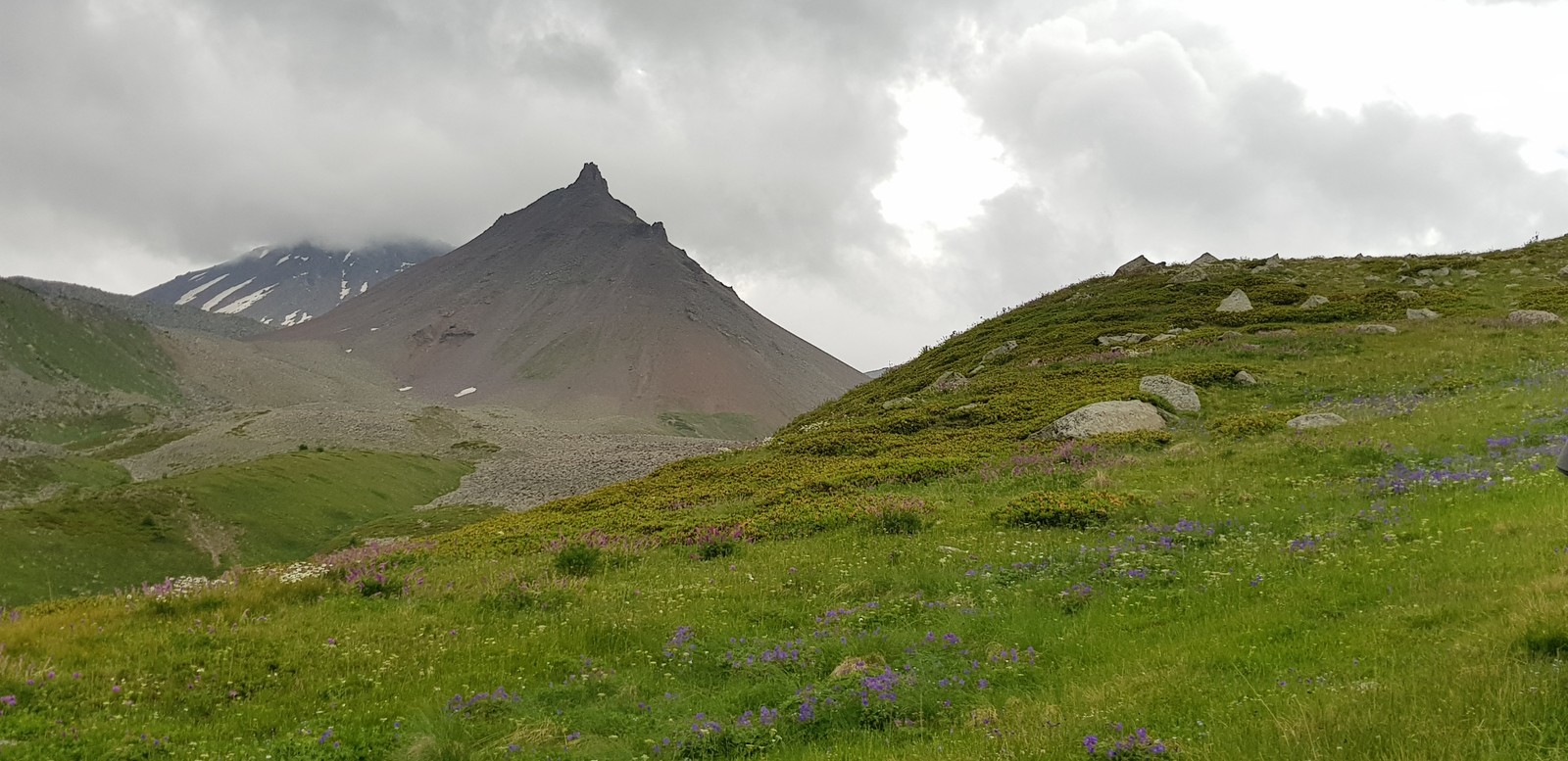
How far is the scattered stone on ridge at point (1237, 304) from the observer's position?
49062 millimetres

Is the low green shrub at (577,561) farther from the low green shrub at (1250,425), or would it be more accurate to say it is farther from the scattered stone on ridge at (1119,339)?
the scattered stone on ridge at (1119,339)

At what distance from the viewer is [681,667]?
10602 millimetres

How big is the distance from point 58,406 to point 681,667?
A: 713 feet

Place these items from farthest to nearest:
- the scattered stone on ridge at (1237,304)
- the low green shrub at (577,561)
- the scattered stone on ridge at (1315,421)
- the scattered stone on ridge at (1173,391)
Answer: the scattered stone on ridge at (1237,304) < the scattered stone on ridge at (1173,391) < the scattered stone on ridge at (1315,421) < the low green shrub at (577,561)

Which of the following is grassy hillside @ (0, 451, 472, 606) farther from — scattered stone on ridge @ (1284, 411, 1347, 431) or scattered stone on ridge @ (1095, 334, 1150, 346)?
scattered stone on ridge @ (1095, 334, 1150, 346)

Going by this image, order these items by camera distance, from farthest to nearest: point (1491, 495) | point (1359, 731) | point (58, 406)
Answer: point (58, 406) < point (1491, 495) < point (1359, 731)

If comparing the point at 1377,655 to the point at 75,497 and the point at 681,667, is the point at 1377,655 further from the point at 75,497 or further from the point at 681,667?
the point at 75,497

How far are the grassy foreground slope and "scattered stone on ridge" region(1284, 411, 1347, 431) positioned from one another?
2.47ft

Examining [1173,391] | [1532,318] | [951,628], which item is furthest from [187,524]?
[1532,318]

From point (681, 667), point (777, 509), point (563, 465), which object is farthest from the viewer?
point (563, 465)

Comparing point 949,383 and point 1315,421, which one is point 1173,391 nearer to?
point 1315,421

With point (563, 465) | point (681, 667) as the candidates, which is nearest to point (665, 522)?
point (681, 667)

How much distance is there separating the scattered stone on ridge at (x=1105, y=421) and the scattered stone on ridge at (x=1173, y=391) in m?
1.48

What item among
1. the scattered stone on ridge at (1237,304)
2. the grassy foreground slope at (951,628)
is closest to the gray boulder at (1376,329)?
the scattered stone on ridge at (1237,304)
